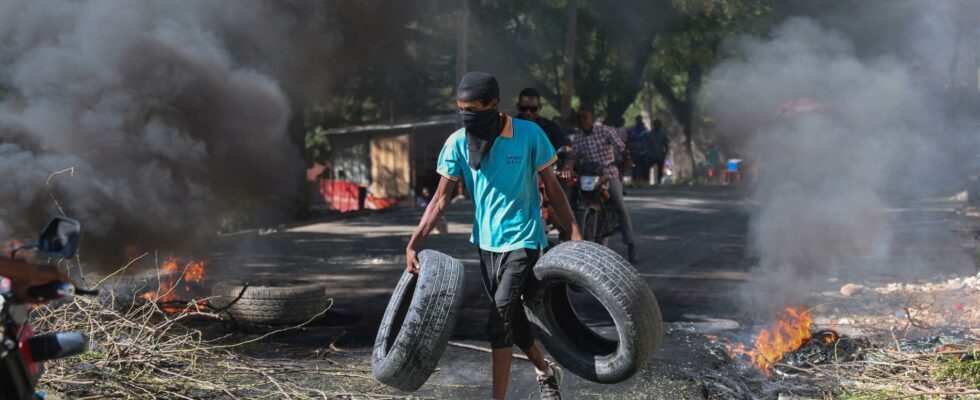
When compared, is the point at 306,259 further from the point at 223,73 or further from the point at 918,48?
the point at 918,48

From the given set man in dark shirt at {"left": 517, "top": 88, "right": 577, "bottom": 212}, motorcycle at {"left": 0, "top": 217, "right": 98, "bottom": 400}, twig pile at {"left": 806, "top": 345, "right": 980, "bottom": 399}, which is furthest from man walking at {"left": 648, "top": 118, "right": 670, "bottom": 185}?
motorcycle at {"left": 0, "top": 217, "right": 98, "bottom": 400}

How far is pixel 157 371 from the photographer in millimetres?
5422

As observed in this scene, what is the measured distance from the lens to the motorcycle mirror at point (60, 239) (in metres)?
2.89

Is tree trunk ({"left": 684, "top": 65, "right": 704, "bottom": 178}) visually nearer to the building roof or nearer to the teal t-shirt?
the building roof

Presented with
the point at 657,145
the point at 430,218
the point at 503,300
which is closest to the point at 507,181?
the point at 430,218

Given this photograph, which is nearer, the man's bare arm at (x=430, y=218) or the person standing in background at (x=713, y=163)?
the man's bare arm at (x=430, y=218)

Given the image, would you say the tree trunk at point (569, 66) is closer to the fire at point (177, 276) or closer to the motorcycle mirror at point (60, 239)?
the fire at point (177, 276)

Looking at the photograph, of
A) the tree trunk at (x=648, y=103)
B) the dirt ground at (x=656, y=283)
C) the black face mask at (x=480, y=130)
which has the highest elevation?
the tree trunk at (x=648, y=103)

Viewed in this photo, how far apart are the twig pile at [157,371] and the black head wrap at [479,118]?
1.43 meters

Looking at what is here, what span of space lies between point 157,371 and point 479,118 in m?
2.37

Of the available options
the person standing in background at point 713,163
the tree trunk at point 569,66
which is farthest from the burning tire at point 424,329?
the person standing in background at point 713,163

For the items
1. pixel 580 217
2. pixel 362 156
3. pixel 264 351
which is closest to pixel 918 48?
pixel 580 217

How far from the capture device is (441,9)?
63.2ft

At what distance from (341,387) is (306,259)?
6.24 metres
